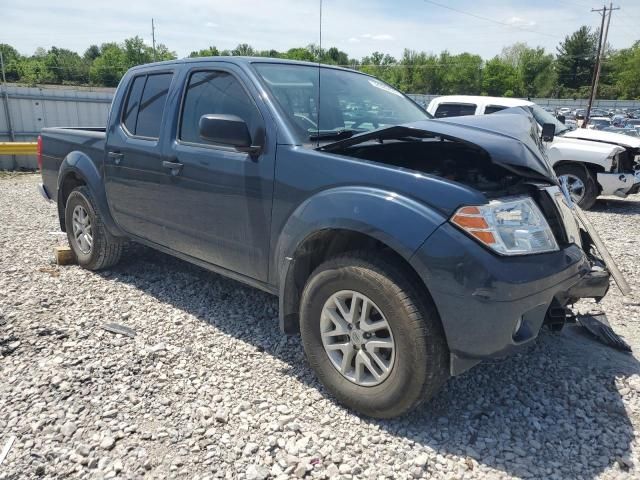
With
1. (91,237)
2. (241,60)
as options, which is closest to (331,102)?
(241,60)

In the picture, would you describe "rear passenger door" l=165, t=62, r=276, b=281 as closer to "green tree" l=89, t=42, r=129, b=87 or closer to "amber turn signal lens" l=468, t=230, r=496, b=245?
"amber turn signal lens" l=468, t=230, r=496, b=245

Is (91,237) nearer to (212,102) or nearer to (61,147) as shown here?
(61,147)

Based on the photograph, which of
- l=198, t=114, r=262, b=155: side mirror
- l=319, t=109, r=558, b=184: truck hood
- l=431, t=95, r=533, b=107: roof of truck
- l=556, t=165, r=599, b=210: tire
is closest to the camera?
l=319, t=109, r=558, b=184: truck hood

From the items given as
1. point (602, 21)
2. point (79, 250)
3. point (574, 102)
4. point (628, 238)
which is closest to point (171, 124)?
point (79, 250)

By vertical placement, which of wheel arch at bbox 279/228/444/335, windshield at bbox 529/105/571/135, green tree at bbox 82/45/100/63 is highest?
green tree at bbox 82/45/100/63

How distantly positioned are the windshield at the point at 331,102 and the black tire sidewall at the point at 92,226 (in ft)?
7.78

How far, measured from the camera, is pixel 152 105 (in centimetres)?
407

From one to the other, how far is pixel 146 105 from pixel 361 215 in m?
2.51

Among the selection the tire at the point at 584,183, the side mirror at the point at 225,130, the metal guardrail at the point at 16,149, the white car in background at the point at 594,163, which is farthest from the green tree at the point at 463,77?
the side mirror at the point at 225,130

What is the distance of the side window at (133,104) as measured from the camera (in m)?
4.23

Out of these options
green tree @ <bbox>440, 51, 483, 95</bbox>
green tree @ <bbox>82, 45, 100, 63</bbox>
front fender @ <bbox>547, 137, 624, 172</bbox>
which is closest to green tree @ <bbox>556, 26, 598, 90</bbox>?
green tree @ <bbox>440, 51, 483, 95</bbox>

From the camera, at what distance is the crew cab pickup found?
232cm

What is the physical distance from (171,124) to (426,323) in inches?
96.0

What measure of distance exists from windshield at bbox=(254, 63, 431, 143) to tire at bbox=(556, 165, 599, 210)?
5.84 m
